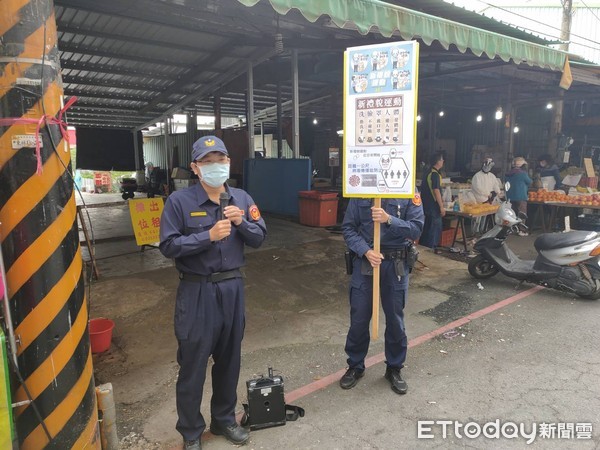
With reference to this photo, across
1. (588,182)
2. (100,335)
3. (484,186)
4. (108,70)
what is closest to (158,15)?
(108,70)

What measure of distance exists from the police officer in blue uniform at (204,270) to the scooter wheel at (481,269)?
480 cm

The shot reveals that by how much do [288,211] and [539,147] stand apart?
15089mm

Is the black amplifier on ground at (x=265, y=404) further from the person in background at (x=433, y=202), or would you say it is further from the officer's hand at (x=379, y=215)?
the person in background at (x=433, y=202)

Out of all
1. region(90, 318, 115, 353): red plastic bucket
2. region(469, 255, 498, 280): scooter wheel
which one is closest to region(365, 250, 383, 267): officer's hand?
region(90, 318, 115, 353): red plastic bucket

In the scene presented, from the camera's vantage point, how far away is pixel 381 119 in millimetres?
3014

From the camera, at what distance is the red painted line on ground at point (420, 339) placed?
3.32 metres

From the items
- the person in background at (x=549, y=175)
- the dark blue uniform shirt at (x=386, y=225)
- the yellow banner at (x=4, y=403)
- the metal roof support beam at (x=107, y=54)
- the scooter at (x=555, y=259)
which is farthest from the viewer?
the person in background at (x=549, y=175)

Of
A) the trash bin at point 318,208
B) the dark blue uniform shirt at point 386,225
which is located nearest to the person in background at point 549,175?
the trash bin at point 318,208

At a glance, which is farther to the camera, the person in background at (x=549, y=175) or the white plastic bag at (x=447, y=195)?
the person in background at (x=549, y=175)

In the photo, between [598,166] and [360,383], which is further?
[598,166]

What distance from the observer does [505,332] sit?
446cm

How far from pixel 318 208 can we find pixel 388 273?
6448 millimetres

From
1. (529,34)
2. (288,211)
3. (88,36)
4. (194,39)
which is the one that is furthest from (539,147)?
(88,36)

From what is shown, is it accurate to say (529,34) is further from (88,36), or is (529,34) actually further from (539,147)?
(539,147)
